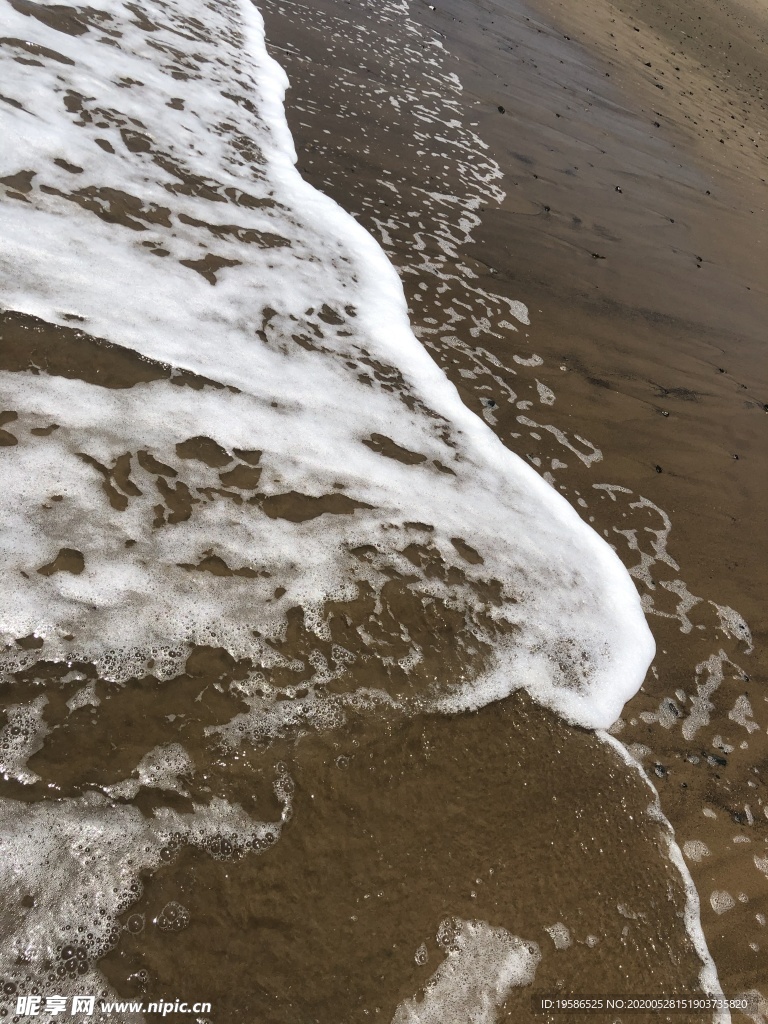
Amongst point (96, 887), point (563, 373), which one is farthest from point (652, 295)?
point (96, 887)

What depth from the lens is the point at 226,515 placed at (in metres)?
3.19

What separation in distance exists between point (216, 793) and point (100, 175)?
4.83 metres

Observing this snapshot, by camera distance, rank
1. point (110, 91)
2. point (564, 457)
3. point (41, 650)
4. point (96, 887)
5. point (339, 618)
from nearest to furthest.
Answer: point (96, 887), point (41, 650), point (339, 618), point (564, 457), point (110, 91)

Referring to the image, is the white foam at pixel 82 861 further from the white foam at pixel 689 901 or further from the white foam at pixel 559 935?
the white foam at pixel 689 901

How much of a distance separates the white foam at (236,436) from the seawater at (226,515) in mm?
16

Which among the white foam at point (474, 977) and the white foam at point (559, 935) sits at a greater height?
the white foam at point (559, 935)

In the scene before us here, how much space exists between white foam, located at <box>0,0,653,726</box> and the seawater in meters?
0.02

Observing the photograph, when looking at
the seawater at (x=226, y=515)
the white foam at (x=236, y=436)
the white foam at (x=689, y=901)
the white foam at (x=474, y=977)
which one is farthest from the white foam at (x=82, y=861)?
the white foam at (x=689, y=901)

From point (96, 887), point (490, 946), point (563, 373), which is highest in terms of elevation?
point (563, 373)

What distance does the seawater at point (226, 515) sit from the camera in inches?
89.8

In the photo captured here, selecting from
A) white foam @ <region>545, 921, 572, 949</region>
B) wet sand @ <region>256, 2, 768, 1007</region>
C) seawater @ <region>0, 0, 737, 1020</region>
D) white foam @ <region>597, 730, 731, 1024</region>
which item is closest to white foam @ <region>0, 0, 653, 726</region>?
seawater @ <region>0, 0, 737, 1020</region>

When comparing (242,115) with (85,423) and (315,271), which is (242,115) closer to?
(315,271)

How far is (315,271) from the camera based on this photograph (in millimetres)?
5160

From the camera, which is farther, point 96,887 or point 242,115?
point 242,115
